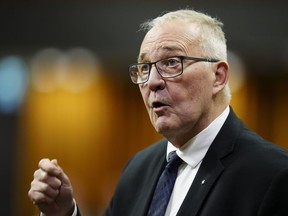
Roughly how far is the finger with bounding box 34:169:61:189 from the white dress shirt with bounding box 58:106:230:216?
466mm

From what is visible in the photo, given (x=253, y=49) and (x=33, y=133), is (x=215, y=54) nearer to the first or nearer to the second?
(x=253, y=49)

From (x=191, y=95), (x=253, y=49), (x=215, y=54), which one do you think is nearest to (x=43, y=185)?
(x=191, y=95)

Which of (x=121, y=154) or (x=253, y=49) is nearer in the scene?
(x=253, y=49)

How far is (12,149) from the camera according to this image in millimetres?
5832

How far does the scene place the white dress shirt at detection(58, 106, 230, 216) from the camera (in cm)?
200

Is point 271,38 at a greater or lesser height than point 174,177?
greater

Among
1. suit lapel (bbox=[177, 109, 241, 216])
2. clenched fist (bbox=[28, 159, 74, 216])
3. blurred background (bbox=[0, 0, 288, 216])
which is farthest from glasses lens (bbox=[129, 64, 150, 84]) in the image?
blurred background (bbox=[0, 0, 288, 216])

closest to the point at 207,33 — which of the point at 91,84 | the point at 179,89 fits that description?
the point at 179,89

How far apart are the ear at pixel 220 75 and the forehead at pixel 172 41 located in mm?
122

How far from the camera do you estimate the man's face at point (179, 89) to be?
2.03m

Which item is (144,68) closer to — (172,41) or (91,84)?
(172,41)

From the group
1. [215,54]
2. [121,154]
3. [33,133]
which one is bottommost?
[121,154]

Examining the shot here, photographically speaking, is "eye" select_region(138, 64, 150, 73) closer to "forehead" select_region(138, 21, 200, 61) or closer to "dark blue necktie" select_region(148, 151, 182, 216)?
"forehead" select_region(138, 21, 200, 61)

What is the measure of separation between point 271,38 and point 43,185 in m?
3.86
